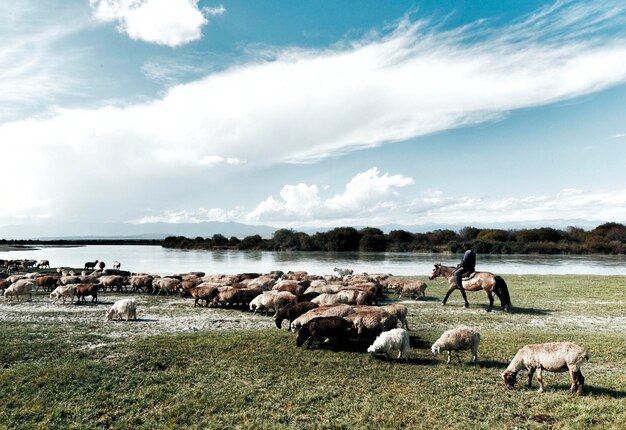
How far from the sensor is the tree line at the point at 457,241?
275 ft

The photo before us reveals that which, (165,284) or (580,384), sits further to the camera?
(165,284)

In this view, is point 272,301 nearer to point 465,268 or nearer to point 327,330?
point 327,330

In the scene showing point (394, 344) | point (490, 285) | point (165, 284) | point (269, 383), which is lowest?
point (269, 383)

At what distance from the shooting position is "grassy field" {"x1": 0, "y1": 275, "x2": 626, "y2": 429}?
273 inches

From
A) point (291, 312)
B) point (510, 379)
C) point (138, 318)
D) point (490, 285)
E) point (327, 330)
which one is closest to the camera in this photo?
point (510, 379)

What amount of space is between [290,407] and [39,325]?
10954 mm

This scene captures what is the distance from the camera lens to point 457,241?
315ft

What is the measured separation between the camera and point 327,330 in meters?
10.8

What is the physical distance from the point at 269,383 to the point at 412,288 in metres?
15.1

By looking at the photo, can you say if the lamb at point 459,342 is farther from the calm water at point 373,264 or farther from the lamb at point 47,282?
the calm water at point 373,264

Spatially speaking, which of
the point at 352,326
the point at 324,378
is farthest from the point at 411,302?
the point at 324,378

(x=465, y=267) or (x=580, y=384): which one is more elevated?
(x=465, y=267)

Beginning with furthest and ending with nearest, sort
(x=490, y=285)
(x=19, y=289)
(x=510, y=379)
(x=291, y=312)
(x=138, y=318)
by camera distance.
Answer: (x=19, y=289) < (x=490, y=285) < (x=138, y=318) < (x=291, y=312) < (x=510, y=379)

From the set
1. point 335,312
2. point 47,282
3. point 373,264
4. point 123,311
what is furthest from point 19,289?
point 373,264
